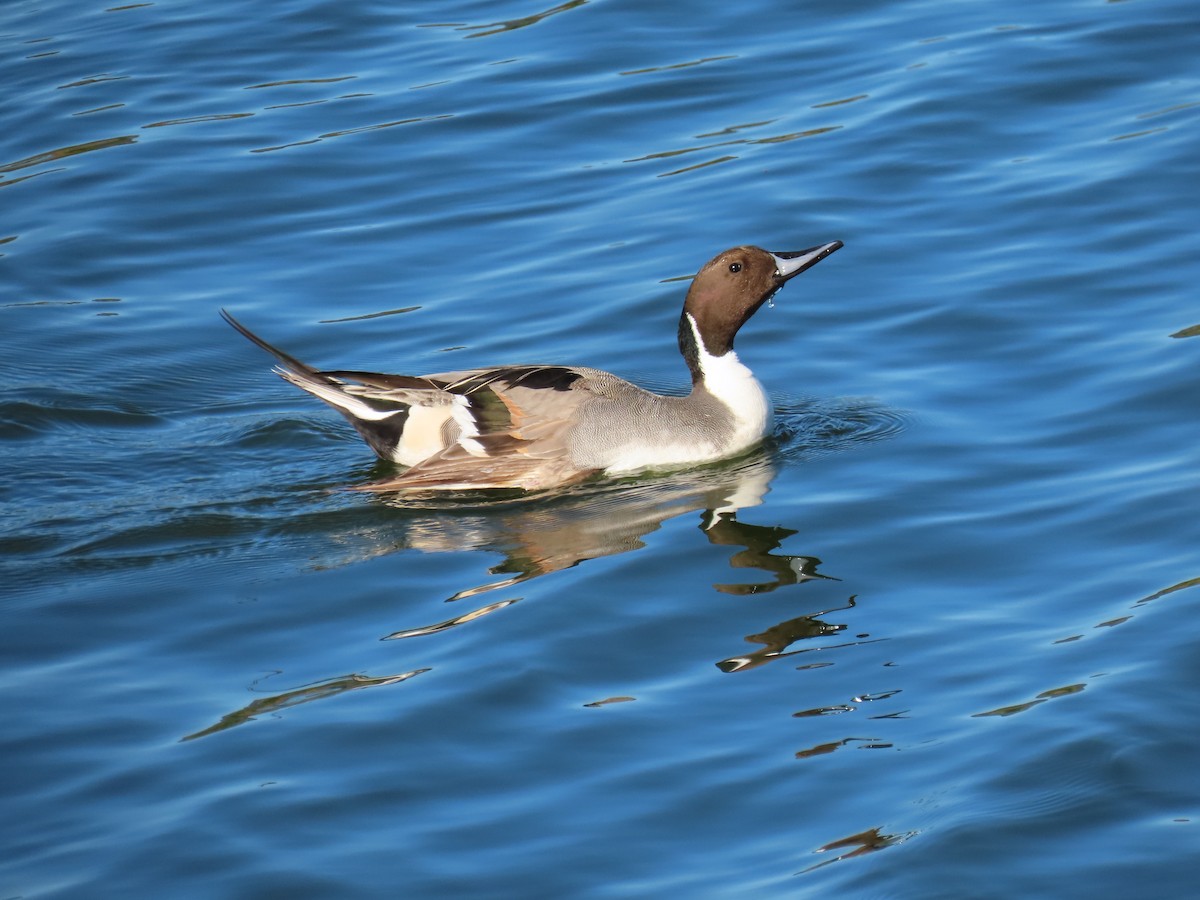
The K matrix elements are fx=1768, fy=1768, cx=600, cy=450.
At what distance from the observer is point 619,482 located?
784 centimetres

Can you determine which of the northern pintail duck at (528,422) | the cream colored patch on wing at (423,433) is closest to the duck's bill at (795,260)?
the northern pintail duck at (528,422)

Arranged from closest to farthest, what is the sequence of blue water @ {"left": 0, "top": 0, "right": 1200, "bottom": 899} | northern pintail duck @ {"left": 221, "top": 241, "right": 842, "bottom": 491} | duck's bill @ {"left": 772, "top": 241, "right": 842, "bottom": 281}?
blue water @ {"left": 0, "top": 0, "right": 1200, "bottom": 899}, northern pintail duck @ {"left": 221, "top": 241, "right": 842, "bottom": 491}, duck's bill @ {"left": 772, "top": 241, "right": 842, "bottom": 281}

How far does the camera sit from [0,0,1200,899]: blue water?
4879mm

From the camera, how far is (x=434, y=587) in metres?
6.62

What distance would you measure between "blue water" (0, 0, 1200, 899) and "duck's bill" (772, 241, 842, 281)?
2.15 feet

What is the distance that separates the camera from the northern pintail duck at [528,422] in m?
7.85

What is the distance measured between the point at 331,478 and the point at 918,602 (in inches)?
121

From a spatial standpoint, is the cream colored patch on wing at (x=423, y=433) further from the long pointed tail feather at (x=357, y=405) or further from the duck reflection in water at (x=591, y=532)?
the duck reflection in water at (x=591, y=532)

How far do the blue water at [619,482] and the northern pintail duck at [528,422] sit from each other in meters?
0.18

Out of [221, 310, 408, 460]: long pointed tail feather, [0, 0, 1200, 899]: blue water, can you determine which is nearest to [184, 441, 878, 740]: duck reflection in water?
[0, 0, 1200, 899]: blue water

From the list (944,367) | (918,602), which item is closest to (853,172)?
(944,367)

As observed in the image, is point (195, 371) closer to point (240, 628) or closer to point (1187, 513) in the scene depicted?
point (240, 628)

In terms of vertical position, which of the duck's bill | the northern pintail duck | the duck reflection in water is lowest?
the duck reflection in water

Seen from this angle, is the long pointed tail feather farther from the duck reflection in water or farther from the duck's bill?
the duck's bill
